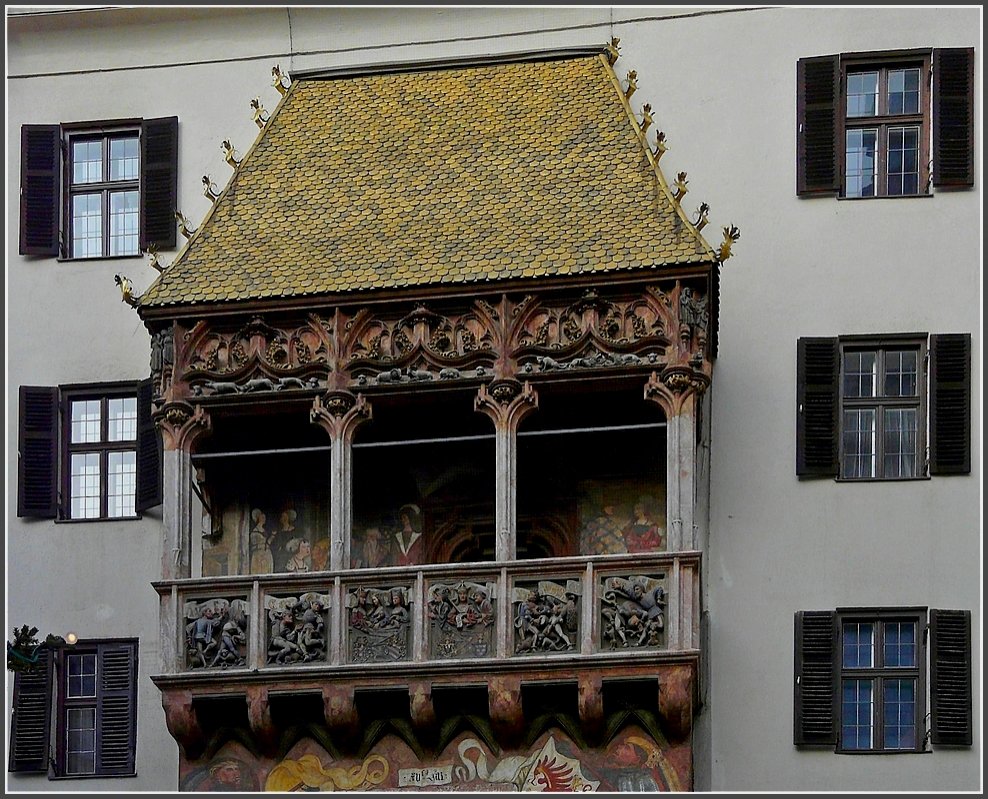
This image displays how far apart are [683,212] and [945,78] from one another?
3465 millimetres

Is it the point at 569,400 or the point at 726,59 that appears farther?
the point at 726,59

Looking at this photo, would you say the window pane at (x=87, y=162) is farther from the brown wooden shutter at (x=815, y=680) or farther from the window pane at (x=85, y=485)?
the brown wooden shutter at (x=815, y=680)

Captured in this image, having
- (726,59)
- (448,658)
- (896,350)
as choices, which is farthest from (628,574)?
(726,59)

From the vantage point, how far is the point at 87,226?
36781mm

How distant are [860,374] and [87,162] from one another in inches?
346

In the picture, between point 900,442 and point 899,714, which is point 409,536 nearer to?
point 900,442

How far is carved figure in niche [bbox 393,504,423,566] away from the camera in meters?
34.4

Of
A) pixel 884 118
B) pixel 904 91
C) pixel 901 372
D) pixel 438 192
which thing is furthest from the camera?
pixel 904 91

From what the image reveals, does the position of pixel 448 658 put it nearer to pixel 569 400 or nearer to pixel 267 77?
pixel 569 400

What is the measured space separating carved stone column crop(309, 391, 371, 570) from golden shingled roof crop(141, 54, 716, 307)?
43.1 inches

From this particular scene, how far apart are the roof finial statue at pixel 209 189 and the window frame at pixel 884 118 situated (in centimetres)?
649

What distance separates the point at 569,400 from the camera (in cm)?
3369

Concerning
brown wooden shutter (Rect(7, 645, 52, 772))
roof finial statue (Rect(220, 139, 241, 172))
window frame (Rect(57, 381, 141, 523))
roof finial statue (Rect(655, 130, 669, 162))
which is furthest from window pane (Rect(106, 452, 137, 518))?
roof finial statue (Rect(655, 130, 669, 162))

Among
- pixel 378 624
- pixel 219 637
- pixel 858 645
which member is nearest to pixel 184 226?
pixel 219 637
